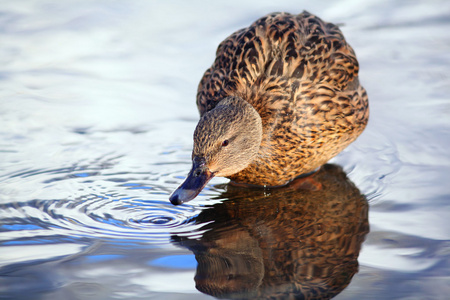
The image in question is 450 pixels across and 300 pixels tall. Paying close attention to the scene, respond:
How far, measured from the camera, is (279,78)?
17.8ft

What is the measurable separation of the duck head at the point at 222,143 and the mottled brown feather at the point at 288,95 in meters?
0.20

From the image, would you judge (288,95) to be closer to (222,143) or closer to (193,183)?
(222,143)

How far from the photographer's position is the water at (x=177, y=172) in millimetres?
4078

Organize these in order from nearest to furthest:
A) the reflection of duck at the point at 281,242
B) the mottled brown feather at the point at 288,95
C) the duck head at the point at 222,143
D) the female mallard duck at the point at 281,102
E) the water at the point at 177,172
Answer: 1. the reflection of duck at the point at 281,242
2. the water at the point at 177,172
3. the duck head at the point at 222,143
4. the female mallard duck at the point at 281,102
5. the mottled brown feather at the point at 288,95

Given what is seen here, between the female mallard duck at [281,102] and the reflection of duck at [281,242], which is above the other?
the female mallard duck at [281,102]

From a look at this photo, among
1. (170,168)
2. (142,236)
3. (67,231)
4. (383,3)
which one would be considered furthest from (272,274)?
(383,3)

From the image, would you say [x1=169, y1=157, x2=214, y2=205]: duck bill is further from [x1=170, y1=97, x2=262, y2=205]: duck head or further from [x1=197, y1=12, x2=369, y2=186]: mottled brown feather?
[x1=197, y1=12, x2=369, y2=186]: mottled brown feather

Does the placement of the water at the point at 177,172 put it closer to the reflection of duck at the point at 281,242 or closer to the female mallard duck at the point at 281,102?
the reflection of duck at the point at 281,242

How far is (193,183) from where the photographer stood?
4.70 m

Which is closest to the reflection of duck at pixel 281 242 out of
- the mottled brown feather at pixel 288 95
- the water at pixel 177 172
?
the water at pixel 177 172

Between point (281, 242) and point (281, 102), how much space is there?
1.36 m

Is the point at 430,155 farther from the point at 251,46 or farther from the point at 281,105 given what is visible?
the point at 251,46

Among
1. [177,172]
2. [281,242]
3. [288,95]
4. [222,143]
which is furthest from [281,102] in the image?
[281,242]

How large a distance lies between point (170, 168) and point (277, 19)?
5.76 ft
